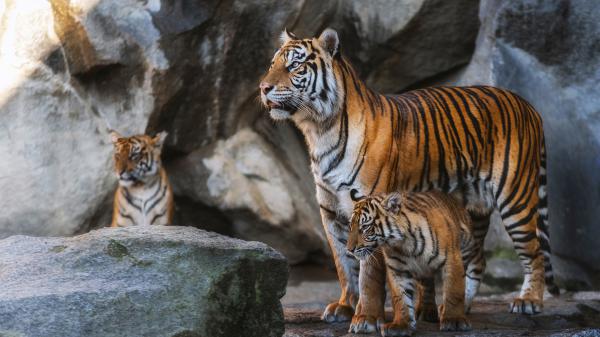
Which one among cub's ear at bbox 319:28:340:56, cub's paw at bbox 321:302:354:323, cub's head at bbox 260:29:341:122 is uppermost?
cub's ear at bbox 319:28:340:56

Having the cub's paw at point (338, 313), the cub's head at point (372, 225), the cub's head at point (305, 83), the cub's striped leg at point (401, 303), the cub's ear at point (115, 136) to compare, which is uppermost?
the cub's head at point (305, 83)

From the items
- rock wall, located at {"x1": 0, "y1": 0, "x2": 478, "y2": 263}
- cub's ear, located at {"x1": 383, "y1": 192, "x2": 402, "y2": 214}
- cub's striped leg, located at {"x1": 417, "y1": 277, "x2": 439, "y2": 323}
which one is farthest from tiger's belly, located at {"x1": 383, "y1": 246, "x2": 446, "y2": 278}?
rock wall, located at {"x1": 0, "y1": 0, "x2": 478, "y2": 263}

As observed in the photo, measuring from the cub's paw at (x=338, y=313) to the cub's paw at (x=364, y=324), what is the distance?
0.41 metres

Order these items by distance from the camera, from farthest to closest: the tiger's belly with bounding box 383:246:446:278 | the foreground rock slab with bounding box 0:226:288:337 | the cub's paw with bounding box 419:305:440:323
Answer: the cub's paw with bounding box 419:305:440:323 < the tiger's belly with bounding box 383:246:446:278 < the foreground rock slab with bounding box 0:226:288:337

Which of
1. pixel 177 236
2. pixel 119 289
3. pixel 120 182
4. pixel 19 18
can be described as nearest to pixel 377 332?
pixel 177 236

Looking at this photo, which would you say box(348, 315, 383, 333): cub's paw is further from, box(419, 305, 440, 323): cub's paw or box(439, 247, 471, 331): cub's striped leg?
box(419, 305, 440, 323): cub's paw

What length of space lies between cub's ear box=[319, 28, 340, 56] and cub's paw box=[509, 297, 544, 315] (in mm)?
2027

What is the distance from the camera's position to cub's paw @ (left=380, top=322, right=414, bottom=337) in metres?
5.41

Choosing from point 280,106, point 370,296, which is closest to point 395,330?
point 370,296

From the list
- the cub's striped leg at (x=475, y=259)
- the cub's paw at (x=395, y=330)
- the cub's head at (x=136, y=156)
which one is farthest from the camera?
the cub's head at (x=136, y=156)

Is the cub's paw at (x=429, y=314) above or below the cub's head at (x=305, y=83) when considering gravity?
below

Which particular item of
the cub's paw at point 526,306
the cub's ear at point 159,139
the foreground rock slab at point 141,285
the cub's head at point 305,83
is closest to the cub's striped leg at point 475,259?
the cub's paw at point 526,306

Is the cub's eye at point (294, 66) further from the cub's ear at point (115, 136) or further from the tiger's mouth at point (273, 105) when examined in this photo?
the cub's ear at point (115, 136)

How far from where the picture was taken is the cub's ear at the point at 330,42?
20.0 ft
